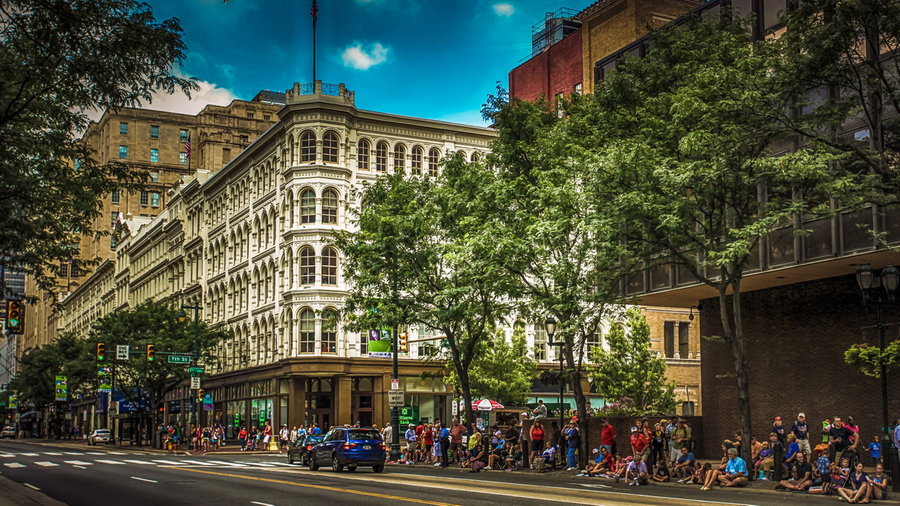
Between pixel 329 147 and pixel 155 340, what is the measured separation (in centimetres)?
2010

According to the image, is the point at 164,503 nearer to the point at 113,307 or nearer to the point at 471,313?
the point at 471,313

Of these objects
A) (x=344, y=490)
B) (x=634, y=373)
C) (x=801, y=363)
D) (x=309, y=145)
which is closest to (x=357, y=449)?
(x=344, y=490)

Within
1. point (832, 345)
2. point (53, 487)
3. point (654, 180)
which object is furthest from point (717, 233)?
point (53, 487)

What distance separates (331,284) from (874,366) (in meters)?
40.0

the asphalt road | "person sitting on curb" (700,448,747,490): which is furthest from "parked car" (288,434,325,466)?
"person sitting on curb" (700,448,747,490)

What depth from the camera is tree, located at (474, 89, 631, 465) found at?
91.1 ft

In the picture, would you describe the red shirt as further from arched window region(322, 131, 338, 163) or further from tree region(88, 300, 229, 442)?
tree region(88, 300, 229, 442)

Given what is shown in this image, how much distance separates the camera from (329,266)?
196 ft

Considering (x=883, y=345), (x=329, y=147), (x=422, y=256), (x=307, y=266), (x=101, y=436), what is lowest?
(x=101, y=436)

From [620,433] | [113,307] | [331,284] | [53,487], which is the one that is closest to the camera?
[53,487]

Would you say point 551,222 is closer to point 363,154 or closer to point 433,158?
point 363,154

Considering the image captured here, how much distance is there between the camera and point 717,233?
1016 inches

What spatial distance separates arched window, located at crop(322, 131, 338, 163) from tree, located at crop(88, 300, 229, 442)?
1489 centimetres

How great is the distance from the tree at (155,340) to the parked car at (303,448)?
26129 millimetres
